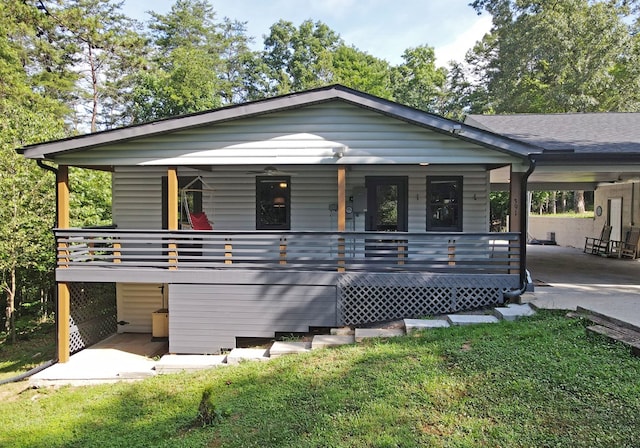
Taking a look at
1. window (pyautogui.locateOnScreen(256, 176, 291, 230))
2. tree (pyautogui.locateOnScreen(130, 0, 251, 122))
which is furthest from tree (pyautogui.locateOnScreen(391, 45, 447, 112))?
window (pyautogui.locateOnScreen(256, 176, 291, 230))

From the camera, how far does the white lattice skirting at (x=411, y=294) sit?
6676 millimetres

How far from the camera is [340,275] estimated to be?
6.75 metres

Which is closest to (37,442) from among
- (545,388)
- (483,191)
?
(545,388)

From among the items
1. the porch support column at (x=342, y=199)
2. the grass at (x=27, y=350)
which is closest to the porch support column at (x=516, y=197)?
the porch support column at (x=342, y=199)

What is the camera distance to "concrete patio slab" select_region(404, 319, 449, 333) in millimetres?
6039

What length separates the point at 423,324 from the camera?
6.14 m

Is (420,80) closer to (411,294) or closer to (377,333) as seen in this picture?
(411,294)

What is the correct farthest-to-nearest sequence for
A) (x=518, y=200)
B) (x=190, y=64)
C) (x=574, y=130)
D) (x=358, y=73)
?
(x=358, y=73)
(x=190, y=64)
(x=574, y=130)
(x=518, y=200)

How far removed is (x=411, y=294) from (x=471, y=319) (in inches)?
41.1

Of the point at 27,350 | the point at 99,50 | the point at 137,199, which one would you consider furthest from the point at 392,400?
the point at 99,50

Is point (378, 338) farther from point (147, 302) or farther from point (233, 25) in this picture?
point (233, 25)

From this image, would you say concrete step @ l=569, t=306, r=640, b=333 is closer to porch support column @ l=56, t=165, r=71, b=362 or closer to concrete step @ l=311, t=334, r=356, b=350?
concrete step @ l=311, t=334, r=356, b=350

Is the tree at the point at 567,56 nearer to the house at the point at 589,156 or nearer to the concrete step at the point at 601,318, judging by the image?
the house at the point at 589,156

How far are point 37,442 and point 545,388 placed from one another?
17.6 feet
